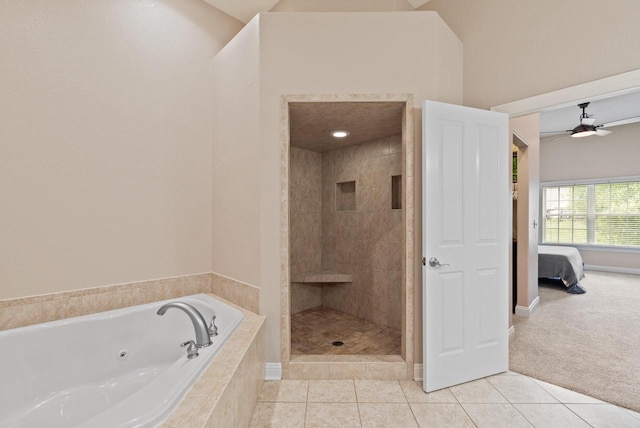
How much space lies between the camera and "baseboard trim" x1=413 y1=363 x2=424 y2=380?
2.25 meters

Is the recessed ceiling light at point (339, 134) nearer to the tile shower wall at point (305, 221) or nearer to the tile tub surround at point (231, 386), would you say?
the tile shower wall at point (305, 221)

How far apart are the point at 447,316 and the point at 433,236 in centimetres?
61

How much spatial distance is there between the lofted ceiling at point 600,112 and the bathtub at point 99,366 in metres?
5.31

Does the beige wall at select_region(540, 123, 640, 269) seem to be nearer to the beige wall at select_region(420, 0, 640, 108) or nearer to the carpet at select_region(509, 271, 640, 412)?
the carpet at select_region(509, 271, 640, 412)

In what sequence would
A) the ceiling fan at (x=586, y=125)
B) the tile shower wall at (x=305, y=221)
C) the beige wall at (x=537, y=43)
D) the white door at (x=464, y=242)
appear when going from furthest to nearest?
the ceiling fan at (x=586, y=125) < the tile shower wall at (x=305, y=221) < the white door at (x=464, y=242) < the beige wall at (x=537, y=43)

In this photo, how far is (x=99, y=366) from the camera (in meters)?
1.89

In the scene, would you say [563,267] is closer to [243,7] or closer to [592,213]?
[592,213]

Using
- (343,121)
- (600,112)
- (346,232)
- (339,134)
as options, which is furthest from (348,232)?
(600,112)

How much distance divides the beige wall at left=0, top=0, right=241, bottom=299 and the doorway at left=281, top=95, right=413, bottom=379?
3.14 feet

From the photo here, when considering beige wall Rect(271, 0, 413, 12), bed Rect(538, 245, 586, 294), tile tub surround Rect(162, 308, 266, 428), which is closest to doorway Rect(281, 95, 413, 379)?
tile tub surround Rect(162, 308, 266, 428)

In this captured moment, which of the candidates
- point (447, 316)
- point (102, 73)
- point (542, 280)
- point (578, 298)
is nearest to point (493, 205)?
point (447, 316)

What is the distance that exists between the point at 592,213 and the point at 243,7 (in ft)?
25.6

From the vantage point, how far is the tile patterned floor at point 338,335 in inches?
103

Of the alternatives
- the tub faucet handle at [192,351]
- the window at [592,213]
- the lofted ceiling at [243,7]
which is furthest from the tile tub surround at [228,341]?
the window at [592,213]
